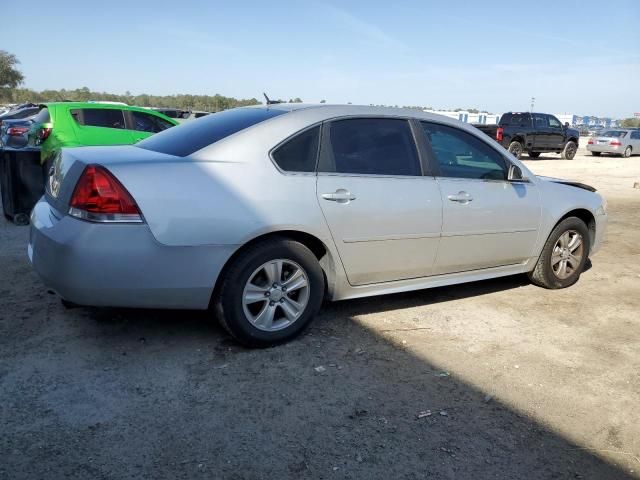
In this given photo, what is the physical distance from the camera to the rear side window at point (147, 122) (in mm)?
10156

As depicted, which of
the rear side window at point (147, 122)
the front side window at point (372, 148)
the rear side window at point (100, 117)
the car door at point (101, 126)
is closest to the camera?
the front side window at point (372, 148)

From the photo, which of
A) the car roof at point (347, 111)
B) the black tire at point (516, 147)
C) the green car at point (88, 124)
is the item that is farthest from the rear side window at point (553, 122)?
the car roof at point (347, 111)

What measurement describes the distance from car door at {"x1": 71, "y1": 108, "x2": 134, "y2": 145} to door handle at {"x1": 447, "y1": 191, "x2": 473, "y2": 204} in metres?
6.28

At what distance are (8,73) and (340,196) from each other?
7465cm

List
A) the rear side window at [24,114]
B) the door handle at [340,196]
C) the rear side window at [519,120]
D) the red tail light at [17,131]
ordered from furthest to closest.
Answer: the rear side window at [519,120]
the rear side window at [24,114]
the red tail light at [17,131]
the door handle at [340,196]

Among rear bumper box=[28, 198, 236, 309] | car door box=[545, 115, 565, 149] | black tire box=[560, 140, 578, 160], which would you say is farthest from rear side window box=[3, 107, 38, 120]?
black tire box=[560, 140, 578, 160]

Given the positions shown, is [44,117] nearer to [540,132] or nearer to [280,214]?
[280,214]

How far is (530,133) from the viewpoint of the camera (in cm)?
2162

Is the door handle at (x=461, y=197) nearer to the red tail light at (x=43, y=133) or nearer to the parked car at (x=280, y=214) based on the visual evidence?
the parked car at (x=280, y=214)

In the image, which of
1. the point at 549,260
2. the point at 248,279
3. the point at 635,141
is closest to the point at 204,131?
the point at 248,279

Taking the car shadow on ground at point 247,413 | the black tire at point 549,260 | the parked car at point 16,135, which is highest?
the parked car at point 16,135

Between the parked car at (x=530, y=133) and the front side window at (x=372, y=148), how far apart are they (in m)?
17.8

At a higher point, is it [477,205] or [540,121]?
[540,121]

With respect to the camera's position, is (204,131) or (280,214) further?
(204,131)
